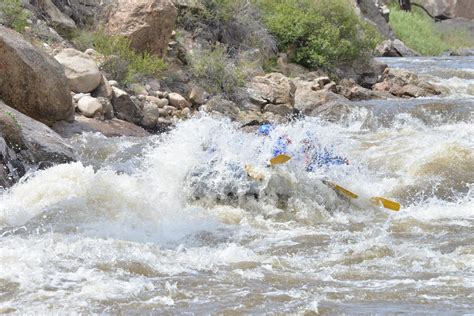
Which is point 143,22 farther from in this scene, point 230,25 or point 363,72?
point 363,72

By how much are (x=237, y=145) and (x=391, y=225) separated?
5.58ft

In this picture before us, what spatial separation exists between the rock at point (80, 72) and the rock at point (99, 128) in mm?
533

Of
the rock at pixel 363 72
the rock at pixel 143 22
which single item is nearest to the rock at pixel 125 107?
the rock at pixel 143 22

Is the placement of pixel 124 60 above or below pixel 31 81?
below

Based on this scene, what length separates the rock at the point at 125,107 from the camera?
10469 millimetres

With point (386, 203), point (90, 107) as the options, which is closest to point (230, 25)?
point (90, 107)

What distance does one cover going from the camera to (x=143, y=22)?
1244 cm

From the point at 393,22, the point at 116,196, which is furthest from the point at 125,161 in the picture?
the point at 393,22

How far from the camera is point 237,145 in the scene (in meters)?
7.04

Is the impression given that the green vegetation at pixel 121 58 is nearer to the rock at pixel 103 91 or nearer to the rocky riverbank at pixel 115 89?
the rocky riverbank at pixel 115 89

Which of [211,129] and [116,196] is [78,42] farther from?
[116,196]

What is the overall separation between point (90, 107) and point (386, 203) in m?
4.74

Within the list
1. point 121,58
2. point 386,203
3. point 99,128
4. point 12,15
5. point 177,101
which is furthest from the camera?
point 121,58

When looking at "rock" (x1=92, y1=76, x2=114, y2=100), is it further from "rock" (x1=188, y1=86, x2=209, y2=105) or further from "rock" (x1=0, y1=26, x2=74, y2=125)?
"rock" (x1=188, y1=86, x2=209, y2=105)
